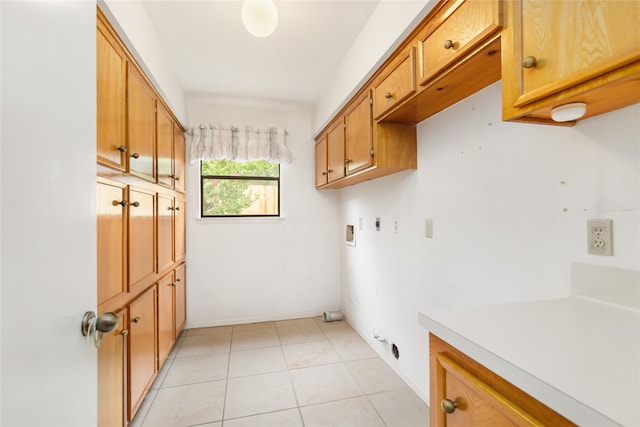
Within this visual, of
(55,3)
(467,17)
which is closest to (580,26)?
(467,17)

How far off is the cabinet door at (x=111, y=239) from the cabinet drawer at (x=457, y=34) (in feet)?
5.20

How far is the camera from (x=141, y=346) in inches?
69.3

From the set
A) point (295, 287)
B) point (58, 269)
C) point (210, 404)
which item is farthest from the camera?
point (295, 287)

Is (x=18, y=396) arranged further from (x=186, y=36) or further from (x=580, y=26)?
(x=186, y=36)

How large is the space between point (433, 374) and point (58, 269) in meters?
0.99

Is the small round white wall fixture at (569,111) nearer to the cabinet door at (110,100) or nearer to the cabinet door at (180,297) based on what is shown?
the cabinet door at (110,100)

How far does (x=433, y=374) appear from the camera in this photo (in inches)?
34.1

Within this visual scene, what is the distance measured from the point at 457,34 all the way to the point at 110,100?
158 centimetres

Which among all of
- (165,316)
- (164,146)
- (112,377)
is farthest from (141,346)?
(164,146)

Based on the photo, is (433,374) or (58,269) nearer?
(58,269)

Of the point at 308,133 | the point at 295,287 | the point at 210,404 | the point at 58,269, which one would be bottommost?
the point at 210,404

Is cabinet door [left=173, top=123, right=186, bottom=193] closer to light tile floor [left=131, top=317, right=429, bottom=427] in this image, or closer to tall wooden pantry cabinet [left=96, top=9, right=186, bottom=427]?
tall wooden pantry cabinet [left=96, top=9, right=186, bottom=427]

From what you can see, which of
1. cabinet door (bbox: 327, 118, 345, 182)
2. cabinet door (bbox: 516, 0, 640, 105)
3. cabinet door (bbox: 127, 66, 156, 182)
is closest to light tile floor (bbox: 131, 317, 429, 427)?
cabinet door (bbox: 127, 66, 156, 182)

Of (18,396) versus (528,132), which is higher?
(528,132)
